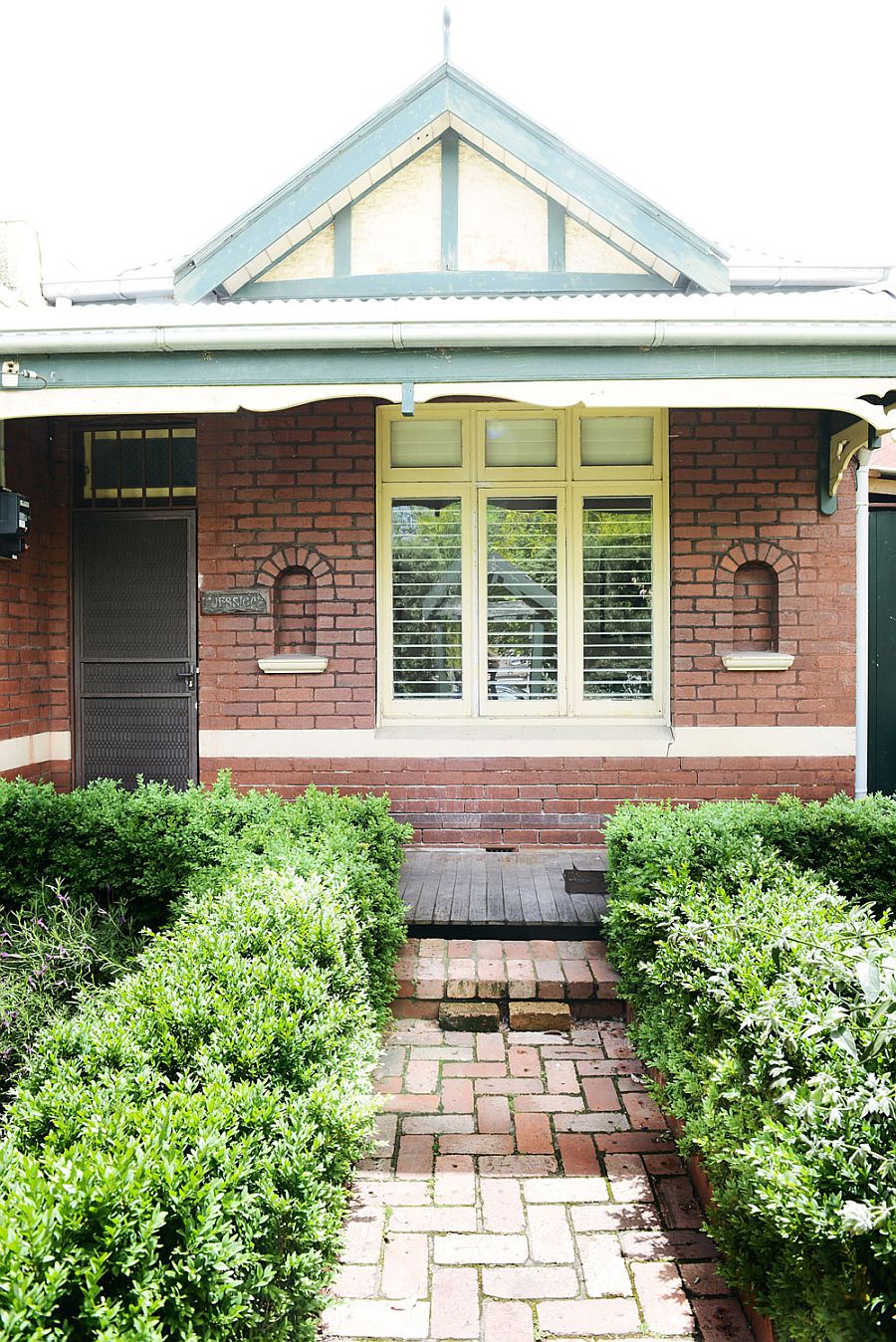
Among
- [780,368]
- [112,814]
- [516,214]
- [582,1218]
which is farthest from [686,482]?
[582,1218]

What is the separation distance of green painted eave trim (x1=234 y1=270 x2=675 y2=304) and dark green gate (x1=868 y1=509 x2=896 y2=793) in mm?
2642

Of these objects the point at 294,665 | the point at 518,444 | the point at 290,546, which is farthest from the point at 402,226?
the point at 294,665

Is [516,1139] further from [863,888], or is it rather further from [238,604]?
[238,604]

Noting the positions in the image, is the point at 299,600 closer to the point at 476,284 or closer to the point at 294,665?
the point at 294,665

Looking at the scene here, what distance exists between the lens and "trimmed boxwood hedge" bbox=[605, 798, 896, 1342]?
1801 millimetres

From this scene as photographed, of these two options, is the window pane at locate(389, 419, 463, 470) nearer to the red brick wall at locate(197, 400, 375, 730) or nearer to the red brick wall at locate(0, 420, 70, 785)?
the red brick wall at locate(197, 400, 375, 730)

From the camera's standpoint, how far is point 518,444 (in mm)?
6648

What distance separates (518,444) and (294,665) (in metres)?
2.27

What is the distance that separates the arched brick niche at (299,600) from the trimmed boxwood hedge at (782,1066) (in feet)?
11.2

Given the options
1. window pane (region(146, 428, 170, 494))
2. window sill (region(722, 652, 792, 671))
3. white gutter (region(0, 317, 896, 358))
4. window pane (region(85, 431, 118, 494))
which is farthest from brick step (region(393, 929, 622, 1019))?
window pane (region(85, 431, 118, 494))

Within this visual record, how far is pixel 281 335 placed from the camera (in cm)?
476

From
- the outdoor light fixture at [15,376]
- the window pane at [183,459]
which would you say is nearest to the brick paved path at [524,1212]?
the outdoor light fixture at [15,376]

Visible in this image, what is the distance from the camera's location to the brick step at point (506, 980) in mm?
4270

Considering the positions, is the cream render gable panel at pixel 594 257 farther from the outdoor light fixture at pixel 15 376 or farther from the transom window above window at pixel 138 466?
the outdoor light fixture at pixel 15 376
